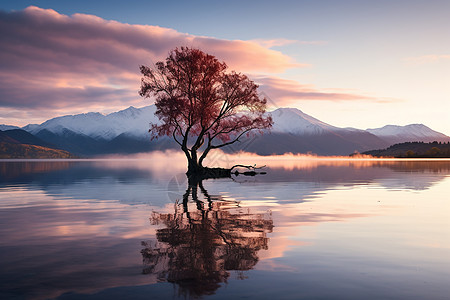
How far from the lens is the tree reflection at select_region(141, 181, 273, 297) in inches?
349

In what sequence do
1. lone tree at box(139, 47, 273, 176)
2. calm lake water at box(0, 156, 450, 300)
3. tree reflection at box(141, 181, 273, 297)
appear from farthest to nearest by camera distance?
lone tree at box(139, 47, 273, 176)
tree reflection at box(141, 181, 273, 297)
calm lake water at box(0, 156, 450, 300)

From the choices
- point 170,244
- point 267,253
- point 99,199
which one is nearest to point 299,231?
point 267,253

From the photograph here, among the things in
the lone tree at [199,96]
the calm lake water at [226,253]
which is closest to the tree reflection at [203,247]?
the calm lake water at [226,253]

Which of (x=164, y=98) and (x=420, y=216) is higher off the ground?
(x=164, y=98)

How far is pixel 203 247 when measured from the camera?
11.6 m

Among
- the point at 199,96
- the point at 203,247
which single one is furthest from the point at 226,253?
the point at 199,96

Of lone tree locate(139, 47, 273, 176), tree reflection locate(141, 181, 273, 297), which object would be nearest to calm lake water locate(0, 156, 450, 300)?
tree reflection locate(141, 181, 273, 297)

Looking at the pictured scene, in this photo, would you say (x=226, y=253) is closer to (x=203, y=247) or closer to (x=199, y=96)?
(x=203, y=247)

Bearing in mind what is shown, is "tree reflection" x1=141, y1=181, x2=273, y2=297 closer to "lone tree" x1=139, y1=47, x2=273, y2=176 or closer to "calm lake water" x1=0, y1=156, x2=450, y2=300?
"calm lake water" x1=0, y1=156, x2=450, y2=300

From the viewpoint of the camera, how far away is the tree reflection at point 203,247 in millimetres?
8859

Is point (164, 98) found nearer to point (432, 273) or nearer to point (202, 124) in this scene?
point (202, 124)

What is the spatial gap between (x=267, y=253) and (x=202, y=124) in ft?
149

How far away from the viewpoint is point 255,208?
67.5 ft

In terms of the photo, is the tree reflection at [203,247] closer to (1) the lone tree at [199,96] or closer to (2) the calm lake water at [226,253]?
(2) the calm lake water at [226,253]
